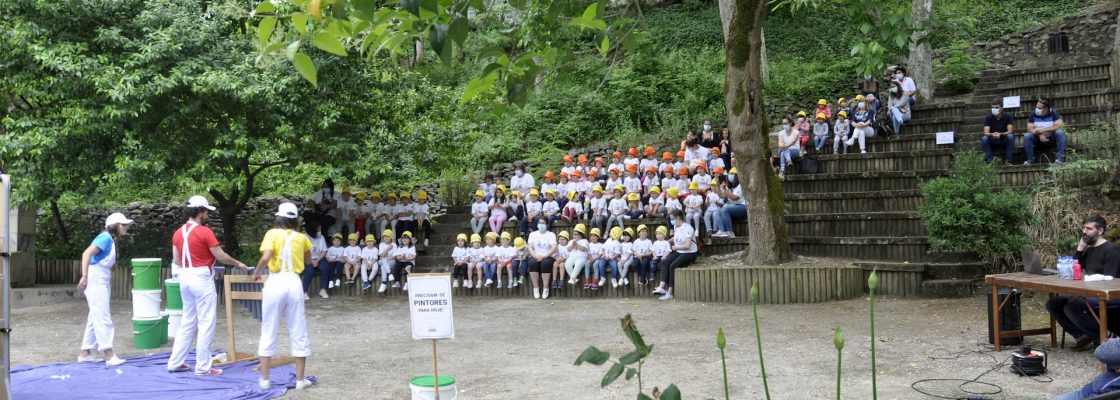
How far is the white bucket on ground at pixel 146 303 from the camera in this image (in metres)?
8.77

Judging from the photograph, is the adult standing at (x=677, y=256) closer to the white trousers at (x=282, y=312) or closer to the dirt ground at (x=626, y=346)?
the dirt ground at (x=626, y=346)

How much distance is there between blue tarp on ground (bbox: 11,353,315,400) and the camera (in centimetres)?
710

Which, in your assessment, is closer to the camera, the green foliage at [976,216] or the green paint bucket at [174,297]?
the green paint bucket at [174,297]

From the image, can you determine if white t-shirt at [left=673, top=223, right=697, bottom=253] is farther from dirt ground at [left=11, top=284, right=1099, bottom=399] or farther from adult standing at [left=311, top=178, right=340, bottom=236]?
adult standing at [left=311, top=178, right=340, bottom=236]

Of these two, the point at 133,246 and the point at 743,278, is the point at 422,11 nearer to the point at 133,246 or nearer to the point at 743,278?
the point at 743,278

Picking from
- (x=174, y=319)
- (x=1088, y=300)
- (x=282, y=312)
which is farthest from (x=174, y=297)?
(x=1088, y=300)

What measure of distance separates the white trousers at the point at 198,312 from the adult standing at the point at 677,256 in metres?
6.67

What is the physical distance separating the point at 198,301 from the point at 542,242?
22.4ft

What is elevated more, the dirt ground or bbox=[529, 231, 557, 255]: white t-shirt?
bbox=[529, 231, 557, 255]: white t-shirt

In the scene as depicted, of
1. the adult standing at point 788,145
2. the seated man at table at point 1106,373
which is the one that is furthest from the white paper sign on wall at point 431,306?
the adult standing at point 788,145

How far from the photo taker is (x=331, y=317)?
1195 cm

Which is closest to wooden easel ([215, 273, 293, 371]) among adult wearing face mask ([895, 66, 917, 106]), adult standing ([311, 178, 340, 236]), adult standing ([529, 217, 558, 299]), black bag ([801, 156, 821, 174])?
adult standing ([529, 217, 558, 299])

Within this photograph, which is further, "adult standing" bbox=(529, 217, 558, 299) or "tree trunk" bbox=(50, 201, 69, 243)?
"tree trunk" bbox=(50, 201, 69, 243)

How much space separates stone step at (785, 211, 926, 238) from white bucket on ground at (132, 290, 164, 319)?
904 cm
